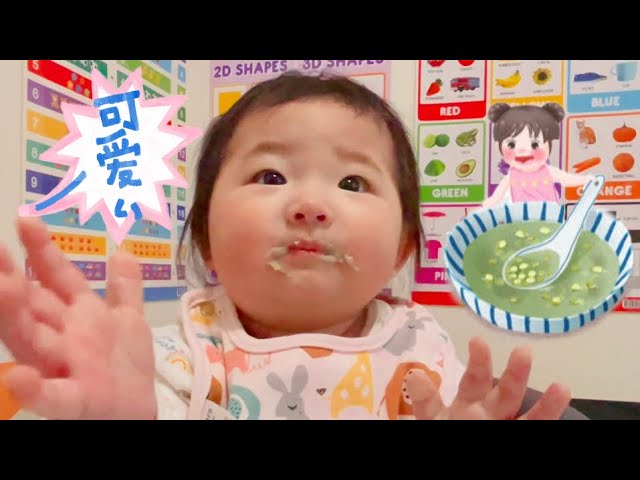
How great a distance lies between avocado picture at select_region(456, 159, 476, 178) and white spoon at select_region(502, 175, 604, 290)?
11 cm

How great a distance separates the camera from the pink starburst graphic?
0.53 meters

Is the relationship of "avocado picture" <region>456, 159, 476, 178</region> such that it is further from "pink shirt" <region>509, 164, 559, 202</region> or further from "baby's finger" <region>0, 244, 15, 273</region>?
"baby's finger" <region>0, 244, 15, 273</region>

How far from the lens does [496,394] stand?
1.38 ft

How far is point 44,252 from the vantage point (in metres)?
0.41

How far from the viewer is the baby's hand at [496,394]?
41 centimetres

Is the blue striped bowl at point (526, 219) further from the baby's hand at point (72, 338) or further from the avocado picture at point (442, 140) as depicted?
the baby's hand at point (72, 338)

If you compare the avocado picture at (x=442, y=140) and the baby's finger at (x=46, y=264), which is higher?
the avocado picture at (x=442, y=140)

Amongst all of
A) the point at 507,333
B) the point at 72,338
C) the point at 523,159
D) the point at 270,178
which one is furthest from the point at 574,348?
the point at 72,338

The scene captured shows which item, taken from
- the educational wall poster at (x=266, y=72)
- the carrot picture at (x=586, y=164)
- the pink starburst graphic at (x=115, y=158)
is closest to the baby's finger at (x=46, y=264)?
the pink starburst graphic at (x=115, y=158)

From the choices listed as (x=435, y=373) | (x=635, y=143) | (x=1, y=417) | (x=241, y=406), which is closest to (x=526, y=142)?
(x=635, y=143)

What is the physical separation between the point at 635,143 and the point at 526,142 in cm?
11

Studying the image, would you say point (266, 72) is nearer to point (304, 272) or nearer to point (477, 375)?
point (304, 272)

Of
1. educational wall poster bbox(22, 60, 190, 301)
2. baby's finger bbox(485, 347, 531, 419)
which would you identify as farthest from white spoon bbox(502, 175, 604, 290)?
educational wall poster bbox(22, 60, 190, 301)

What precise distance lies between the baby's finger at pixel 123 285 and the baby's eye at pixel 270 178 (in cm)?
17
